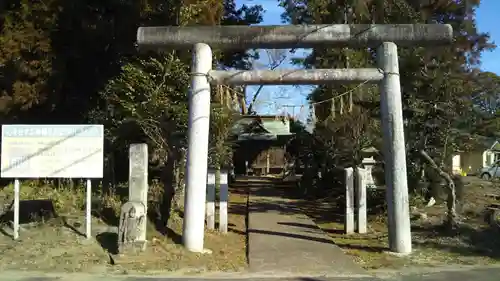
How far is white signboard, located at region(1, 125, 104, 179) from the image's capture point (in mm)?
11758

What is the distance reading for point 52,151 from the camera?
464 inches

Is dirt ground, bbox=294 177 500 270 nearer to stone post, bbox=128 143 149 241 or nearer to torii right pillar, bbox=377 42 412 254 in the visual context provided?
torii right pillar, bbox=377 42 412 254

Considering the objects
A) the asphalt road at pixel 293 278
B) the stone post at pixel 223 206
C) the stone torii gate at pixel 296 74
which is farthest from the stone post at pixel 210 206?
the asphalt road at pixel 293 278

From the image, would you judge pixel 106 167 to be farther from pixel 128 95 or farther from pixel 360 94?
pixel 360 94

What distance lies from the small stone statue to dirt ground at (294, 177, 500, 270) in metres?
4.39

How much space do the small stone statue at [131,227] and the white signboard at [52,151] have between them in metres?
1.43

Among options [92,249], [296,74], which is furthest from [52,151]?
[296,74]

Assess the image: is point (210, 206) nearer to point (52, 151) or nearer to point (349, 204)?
point (349, 204)

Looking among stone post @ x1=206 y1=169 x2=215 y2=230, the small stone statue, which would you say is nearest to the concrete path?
stone post @ x1=206 y1=169 x2=215 y2=230

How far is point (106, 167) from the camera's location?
1731cm

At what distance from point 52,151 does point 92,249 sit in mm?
2364

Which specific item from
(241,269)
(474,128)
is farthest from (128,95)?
(474,128)

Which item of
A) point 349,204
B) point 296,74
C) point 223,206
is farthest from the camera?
point 349,204

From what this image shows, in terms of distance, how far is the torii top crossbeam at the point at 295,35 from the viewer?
450 inches
